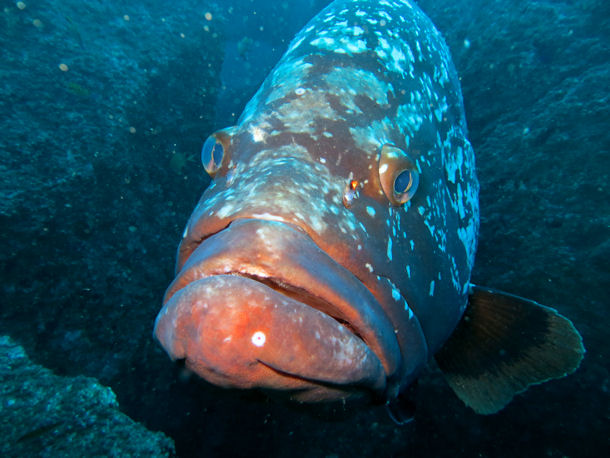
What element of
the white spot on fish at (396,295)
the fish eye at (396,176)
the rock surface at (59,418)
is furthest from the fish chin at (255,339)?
the rock surface at (59,418)

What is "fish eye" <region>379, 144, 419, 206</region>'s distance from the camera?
94.3 inches

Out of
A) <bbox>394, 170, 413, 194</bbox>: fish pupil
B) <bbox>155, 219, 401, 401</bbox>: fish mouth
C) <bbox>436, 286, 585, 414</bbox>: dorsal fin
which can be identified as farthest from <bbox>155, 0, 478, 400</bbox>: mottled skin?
<bbox>436, 286, 585, 414</bbox>: dorsal fin

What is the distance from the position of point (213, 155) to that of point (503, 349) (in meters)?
3.28

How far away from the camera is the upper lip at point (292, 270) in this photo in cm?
153

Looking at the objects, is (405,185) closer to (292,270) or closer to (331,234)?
(331,234)

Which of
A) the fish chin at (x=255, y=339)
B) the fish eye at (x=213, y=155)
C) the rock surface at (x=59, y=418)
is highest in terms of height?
the fish eye at (x=213, y=155)

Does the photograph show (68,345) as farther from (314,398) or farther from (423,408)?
(423,408)

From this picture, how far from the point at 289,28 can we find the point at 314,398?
2064 cm

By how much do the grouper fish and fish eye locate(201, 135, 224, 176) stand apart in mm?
16

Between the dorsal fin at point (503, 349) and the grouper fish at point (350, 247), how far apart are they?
0.01 meters

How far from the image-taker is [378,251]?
2.11m

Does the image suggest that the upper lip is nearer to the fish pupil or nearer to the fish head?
the fish head

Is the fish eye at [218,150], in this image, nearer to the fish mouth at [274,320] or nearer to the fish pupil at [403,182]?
the fish mouth at [274,320]

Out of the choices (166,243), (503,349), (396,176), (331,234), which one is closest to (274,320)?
(331,234)
